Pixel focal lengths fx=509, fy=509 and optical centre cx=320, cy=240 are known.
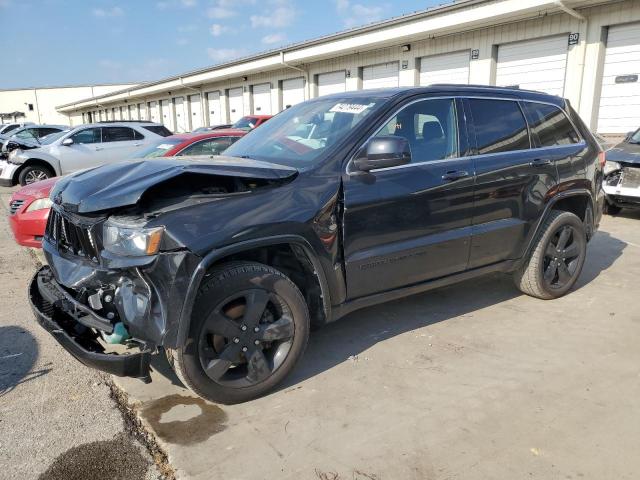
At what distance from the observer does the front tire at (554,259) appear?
179 inches

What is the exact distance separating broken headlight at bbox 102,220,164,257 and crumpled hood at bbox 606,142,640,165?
789cm

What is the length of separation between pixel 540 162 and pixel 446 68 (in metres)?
12.8

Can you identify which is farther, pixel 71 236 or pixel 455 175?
pixel 455 175

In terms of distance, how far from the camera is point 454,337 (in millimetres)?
4004

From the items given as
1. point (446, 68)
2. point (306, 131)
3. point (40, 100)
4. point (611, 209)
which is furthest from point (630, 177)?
point (40, 100)

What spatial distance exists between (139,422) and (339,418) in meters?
1.15

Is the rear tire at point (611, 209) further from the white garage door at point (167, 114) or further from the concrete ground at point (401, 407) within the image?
the white garage door at point (167, 114)

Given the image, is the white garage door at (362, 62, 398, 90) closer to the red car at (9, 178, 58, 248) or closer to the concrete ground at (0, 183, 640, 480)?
the red car at (9, 178, 58, 248)

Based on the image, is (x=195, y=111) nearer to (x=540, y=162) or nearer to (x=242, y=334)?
(x=540, y=162)

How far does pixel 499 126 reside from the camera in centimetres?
418

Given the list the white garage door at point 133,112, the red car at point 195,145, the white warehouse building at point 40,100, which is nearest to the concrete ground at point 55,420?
the red car at point 195,145

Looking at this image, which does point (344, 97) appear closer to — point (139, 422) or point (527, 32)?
point (139, 422)

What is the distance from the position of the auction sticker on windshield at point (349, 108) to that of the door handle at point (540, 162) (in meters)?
1.63

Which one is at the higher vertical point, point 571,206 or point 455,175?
point 455,175
